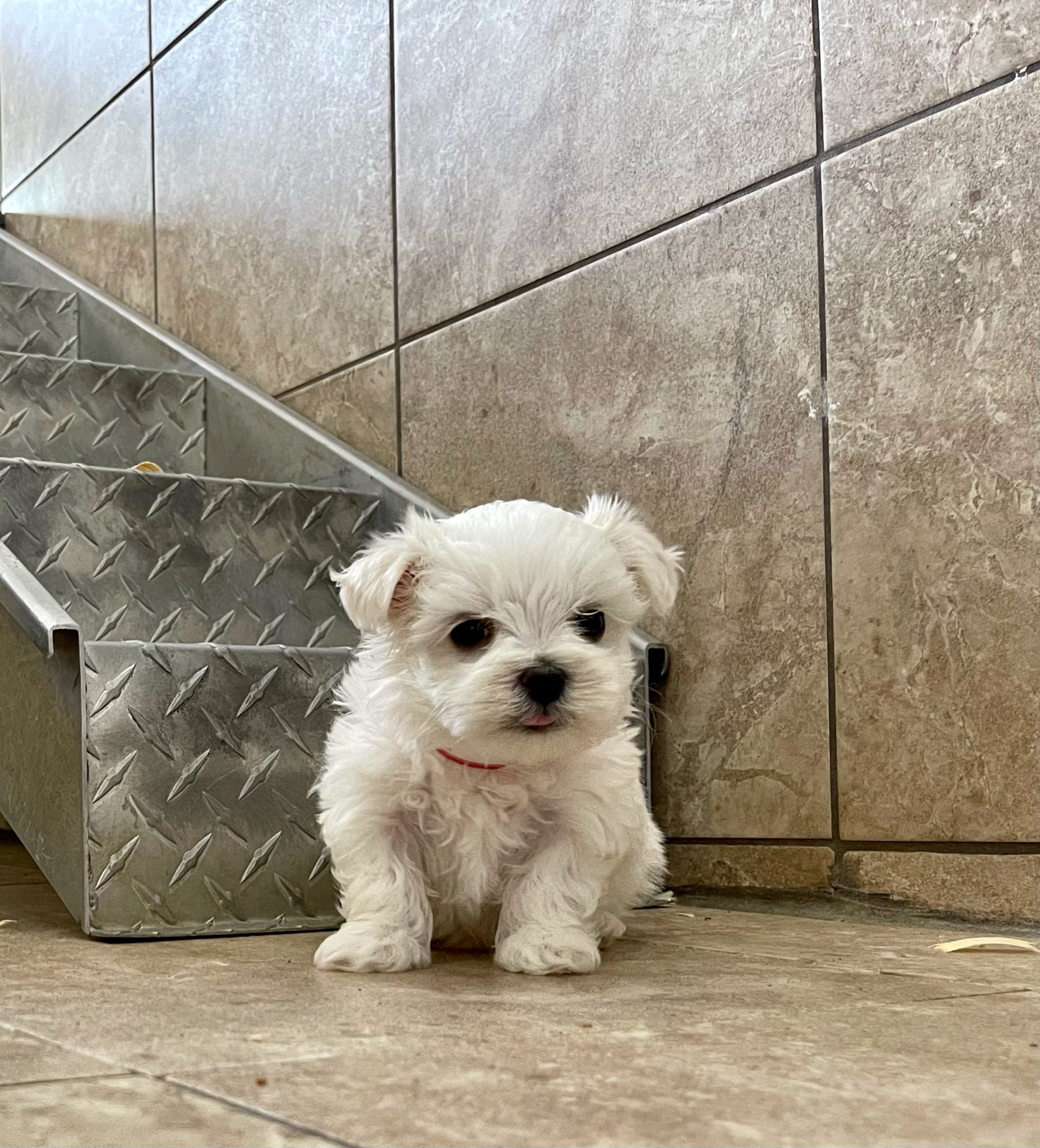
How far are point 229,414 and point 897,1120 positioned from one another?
403cm

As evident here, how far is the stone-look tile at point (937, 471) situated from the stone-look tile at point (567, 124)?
35 cm

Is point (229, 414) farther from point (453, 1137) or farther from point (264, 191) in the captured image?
point (453, 1137)

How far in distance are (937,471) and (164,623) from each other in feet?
6.44

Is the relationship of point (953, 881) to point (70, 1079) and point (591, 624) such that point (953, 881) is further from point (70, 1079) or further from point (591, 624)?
point (70, 1079)

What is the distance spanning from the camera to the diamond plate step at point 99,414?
4520mm

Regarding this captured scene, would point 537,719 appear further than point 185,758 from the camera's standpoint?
No

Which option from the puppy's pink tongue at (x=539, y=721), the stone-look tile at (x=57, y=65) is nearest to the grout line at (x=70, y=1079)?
the puppy's pink tongue at (x=539, y=721)

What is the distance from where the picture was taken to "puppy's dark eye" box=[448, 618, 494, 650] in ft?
7.57

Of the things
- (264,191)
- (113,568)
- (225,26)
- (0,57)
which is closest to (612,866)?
(113,568)

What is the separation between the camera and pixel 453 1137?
1.22 metres

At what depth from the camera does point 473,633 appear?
231 centimetres

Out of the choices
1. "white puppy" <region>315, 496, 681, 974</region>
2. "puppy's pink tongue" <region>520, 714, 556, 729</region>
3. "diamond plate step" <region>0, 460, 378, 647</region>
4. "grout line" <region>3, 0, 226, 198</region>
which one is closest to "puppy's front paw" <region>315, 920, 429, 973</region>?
"white puppy" <region>315, 496, 681, 974</region>

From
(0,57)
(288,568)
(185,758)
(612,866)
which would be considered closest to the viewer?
(612,866)

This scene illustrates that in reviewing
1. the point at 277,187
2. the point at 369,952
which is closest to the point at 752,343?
the point at 369,952
